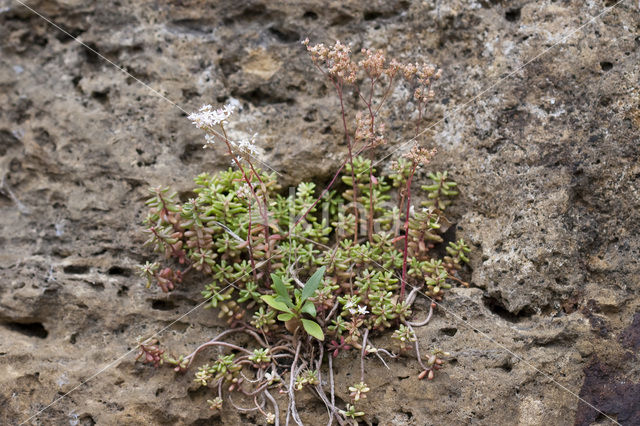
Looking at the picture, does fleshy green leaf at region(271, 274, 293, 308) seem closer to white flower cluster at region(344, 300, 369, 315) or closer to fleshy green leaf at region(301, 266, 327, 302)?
fleshy green leaf at region(301, 266, 327, 302)

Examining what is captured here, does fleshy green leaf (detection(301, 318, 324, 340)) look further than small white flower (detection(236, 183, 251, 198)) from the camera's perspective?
No

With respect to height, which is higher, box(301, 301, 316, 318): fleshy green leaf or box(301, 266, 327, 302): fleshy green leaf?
box(301, 266, 327, 302): fleshy green leaf

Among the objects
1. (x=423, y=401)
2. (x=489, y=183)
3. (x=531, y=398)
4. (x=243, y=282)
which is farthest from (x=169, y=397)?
(x=489, y=183)

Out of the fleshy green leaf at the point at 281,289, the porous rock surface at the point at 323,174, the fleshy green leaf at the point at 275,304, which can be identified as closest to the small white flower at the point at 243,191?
the fleshy green leaf at the point at 281,289

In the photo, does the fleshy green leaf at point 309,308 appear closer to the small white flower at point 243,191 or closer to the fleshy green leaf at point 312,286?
the fleshy green leaf at point 312,286

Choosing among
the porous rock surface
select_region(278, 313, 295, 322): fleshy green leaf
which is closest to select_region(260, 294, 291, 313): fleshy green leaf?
select_region(278, 313, 295, 322): fleshy green leaf
